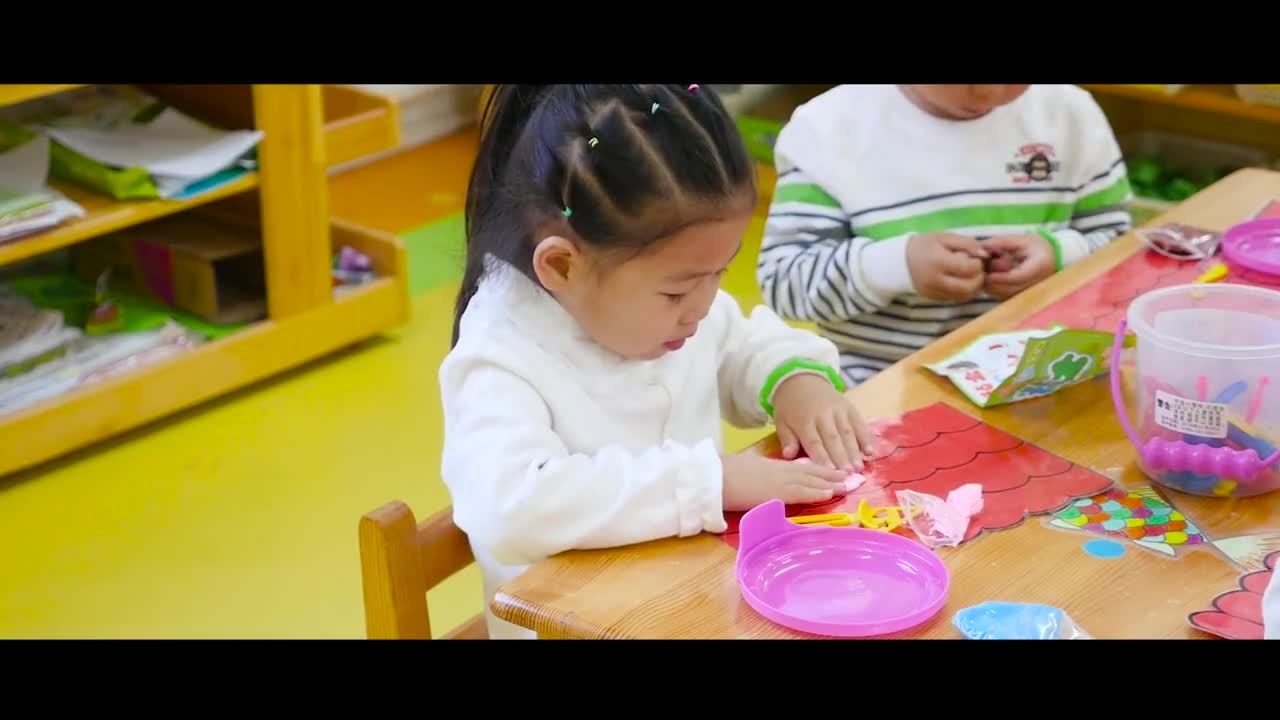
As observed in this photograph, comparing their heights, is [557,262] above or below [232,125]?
above

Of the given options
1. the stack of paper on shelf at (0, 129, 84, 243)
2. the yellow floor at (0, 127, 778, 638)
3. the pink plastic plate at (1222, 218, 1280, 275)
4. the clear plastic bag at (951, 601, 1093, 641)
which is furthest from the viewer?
the stack of paper on shelf at (0, 129, 84, 243)

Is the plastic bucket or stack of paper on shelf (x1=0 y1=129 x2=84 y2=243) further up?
the plastic bucket

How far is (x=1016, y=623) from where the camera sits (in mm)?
896

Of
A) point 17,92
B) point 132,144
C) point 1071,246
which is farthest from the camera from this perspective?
point 132,144

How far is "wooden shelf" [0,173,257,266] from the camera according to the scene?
2.23 m

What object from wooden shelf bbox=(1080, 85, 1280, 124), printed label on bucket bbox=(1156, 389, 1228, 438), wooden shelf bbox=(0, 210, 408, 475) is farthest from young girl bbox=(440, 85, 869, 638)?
wooden shelf bbox=(1080, 85, 1280, 124)

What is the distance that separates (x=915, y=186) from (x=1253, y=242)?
1.18 feet

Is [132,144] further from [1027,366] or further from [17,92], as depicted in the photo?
[1027,366]

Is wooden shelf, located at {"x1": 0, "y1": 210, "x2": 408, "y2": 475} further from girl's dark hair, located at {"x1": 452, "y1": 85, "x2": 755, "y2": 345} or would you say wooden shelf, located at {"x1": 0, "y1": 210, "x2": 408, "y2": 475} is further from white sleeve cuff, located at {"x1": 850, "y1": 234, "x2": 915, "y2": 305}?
girl's dark hair, located at {"x1": 452, "y1": 85, "x2": 755, "y2": 345}

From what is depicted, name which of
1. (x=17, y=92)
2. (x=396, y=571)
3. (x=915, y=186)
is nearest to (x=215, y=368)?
(x=17, y=92)

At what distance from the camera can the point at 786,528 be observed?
1.01 metres

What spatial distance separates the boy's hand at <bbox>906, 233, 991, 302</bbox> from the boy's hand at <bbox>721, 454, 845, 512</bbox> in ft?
1.69
